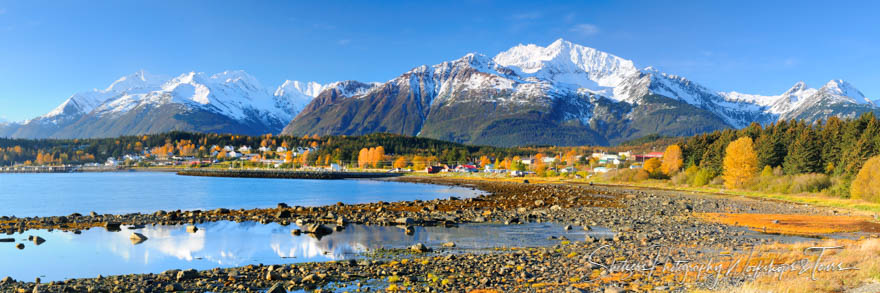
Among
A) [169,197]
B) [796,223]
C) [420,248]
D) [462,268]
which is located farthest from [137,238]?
[169,197]

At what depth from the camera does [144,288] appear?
17375 mm

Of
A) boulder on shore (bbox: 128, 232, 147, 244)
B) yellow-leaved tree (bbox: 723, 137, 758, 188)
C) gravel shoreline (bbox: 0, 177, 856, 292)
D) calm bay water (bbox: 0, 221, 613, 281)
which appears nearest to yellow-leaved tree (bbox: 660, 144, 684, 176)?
yellow-leaved tree (bbox: 723, 137, 758, 188)

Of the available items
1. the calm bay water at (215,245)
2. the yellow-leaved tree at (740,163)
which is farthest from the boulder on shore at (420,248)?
the yellow-leaved tree at (740,163)

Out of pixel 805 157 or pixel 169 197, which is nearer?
pixel 805 157

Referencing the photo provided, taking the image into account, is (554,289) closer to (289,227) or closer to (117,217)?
(289,227)

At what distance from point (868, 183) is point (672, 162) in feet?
187

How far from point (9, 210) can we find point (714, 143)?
321 ft

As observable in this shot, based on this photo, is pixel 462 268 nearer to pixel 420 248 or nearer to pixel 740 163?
pixel 420 248

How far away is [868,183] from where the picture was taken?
5153cm

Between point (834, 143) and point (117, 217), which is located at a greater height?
point (834, 143)

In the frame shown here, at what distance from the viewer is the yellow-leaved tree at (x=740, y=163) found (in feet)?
253

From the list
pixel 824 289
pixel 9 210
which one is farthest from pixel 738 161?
pixel 9 210

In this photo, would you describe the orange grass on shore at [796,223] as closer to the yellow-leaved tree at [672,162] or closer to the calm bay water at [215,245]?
the calm bay water at [215,245]

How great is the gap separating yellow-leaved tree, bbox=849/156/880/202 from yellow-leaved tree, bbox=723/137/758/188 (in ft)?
72.7
